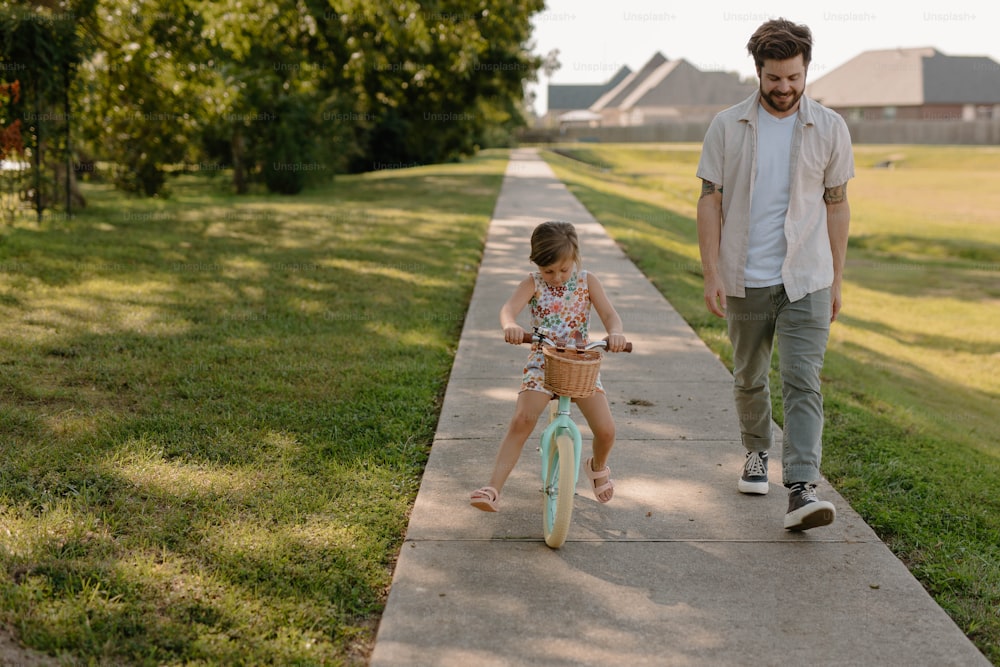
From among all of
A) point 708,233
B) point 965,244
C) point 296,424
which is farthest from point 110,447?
point 965,244

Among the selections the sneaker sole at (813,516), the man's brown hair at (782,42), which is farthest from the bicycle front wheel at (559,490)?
the man's brown hair at (782,42)

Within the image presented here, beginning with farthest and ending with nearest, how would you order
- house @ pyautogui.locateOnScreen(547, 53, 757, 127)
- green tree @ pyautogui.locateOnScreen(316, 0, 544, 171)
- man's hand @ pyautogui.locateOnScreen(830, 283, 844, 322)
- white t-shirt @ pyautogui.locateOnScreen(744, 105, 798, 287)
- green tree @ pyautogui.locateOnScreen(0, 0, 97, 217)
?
house @ pyautogui.locateOnScreen(547, 53, 757, 127) → green tree @ pyautogui.locateOnScreen(316, 0, 544, 171) → green tree @ pyautogui.locateOnScreen(0, 0, 97, 217) → man's hand @ pyautogui.locateOnScreen(830, 283, 844, 322) → white t-shirt @ pyautogui.locateOnScreen(744, 105, 798, 287)

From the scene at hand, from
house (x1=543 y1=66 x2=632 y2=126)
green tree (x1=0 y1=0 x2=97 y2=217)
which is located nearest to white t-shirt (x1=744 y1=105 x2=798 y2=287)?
green tree (x1=0 y1=0 x2=97 y2=217)

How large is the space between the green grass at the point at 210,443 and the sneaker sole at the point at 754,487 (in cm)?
159

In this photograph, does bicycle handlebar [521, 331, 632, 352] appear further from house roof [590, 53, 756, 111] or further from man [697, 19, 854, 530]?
house roof [590, 53, 756, 111]

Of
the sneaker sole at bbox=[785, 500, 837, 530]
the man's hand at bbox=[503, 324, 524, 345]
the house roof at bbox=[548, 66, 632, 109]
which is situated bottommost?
the sneaker sole at bbox=[785, 500, 837, 530]

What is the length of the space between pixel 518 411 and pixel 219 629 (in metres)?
1.44

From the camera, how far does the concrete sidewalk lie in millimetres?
3240

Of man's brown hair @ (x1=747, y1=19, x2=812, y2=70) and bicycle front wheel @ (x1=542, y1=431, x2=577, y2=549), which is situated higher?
man's brown hair @ (x1=747, y1=19, x2=812, y2=70)

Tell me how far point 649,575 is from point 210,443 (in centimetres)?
246

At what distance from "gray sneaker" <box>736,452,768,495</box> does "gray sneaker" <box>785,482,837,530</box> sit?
1.27ft

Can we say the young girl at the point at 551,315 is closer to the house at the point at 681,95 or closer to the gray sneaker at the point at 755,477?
the gray sneaker at the point at 755,477

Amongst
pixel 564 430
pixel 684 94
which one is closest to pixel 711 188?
pixel 564 430

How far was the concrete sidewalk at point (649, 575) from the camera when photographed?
3240 mm
